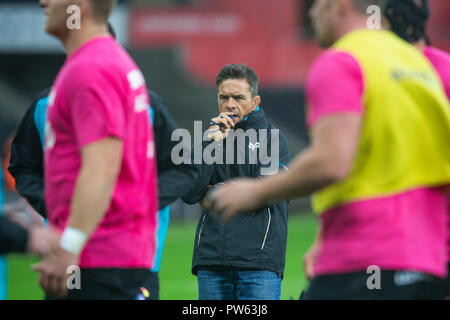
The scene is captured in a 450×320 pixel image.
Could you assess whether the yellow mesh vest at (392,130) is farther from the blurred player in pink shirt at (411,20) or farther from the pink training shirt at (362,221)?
the blurred player in pink shirt at (411,20)

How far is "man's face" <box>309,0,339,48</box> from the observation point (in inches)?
126

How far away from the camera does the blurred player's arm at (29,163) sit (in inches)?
194

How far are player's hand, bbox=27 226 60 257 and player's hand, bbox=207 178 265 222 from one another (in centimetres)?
68

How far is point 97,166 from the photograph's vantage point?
3.22 metres

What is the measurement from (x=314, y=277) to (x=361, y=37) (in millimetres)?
985

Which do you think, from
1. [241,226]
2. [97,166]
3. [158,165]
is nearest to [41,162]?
[158,165]

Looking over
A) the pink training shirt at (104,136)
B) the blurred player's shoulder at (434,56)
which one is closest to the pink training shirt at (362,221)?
the pink training shirt at (104,136)

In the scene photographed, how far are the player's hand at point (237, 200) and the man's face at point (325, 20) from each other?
2.25ft

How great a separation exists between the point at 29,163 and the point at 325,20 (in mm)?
2542

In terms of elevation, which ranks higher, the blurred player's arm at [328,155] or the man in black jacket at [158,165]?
the man in black jacket at [158,165]

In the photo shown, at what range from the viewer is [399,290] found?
3100 mm

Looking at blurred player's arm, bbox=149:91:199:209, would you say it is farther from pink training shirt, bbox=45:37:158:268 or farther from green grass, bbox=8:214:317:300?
green grass, bbox=8:214:317:300

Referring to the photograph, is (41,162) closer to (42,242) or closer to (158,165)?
(158,165)

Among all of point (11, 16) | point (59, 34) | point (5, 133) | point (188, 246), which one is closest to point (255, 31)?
point (11, 16)
